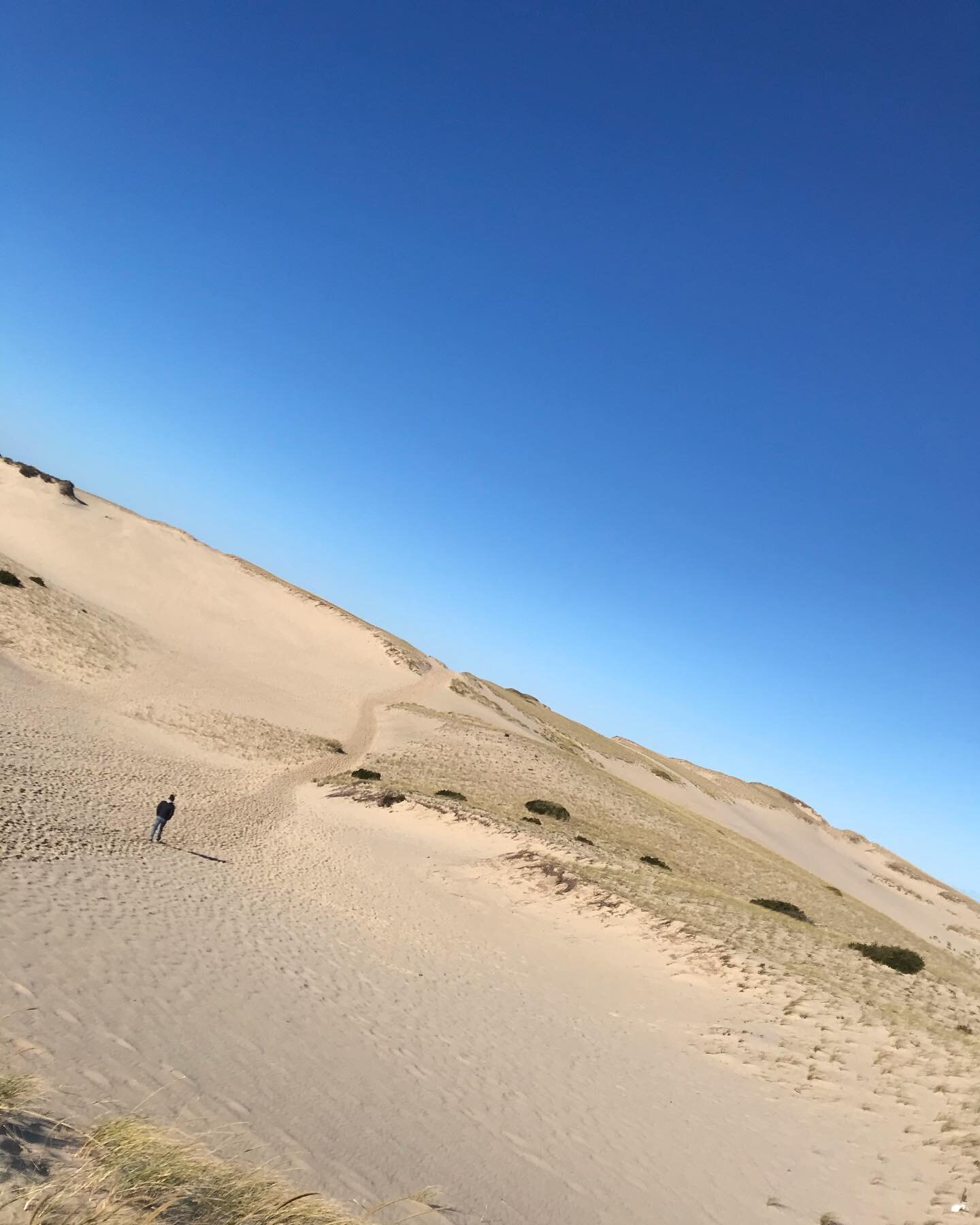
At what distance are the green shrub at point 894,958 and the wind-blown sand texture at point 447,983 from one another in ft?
3.18

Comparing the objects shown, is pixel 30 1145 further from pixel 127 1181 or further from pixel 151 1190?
pixel 151 1190

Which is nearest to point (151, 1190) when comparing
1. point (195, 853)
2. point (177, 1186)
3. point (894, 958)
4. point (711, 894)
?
point (177, 1186)

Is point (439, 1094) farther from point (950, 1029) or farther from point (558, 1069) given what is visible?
point (950, 1029)

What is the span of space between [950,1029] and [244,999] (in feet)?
59.0

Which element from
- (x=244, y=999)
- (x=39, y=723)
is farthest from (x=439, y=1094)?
(x=39, y=723)

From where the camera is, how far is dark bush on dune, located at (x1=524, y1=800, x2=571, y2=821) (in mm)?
39125

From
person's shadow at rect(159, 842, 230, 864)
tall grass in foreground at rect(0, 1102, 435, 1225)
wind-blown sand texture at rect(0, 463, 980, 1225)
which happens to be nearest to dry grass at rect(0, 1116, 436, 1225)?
tall grass in foreground at rect(0, 1102, 435, 1225)

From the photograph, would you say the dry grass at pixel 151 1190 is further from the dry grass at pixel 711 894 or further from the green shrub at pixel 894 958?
the green shrub at pixel 894 958

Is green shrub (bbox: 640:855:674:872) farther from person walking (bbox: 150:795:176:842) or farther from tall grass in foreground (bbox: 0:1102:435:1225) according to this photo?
tall grass in foreground (bbox: 0:1102:435:1225)

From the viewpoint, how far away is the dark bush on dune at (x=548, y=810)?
39125mm

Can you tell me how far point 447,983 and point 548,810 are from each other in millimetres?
22235

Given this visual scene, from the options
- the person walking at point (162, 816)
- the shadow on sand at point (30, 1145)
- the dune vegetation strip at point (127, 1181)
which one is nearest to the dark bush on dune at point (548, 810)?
the person walking at point (162, 816)

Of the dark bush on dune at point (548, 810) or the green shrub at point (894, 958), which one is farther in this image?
the dark bush on dune at point (548, 810)

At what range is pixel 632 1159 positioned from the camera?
10969mm
